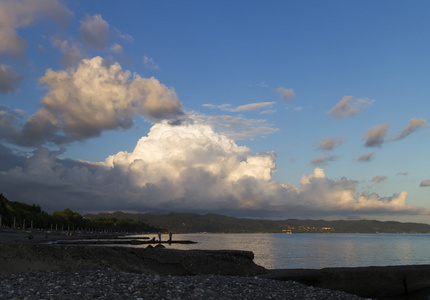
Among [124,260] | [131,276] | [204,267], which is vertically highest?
[131,276]

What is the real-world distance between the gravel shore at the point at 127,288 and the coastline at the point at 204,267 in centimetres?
406

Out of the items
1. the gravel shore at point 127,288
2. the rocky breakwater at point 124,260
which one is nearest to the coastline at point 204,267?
the rocky breakwater at point 124,260

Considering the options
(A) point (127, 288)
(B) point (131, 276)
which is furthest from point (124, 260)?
(A) point (127, 288)

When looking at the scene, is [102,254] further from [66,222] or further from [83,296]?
[66,222]

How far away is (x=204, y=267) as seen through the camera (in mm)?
26547

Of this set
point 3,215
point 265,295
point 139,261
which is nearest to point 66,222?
point 3,215

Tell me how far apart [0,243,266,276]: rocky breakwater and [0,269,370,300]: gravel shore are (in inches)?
130

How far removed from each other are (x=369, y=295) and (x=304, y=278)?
5.96 m

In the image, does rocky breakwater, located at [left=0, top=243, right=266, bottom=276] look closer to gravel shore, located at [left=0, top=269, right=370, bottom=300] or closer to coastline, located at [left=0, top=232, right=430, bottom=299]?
coastline, located at [left=0, top=232, right=430, bottom=299]

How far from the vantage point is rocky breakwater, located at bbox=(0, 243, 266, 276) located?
70.1 feet

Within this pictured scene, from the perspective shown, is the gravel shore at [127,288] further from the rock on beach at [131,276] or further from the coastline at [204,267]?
the coastline at [204,267]

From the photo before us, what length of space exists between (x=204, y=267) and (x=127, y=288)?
41.0ft

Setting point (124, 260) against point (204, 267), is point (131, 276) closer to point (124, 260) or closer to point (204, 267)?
point (124, 260)

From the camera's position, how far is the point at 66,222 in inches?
7392
